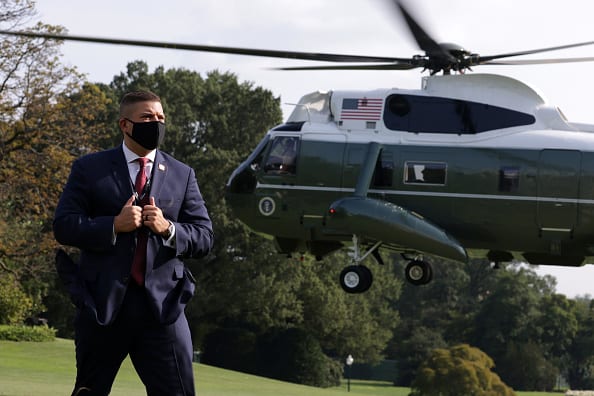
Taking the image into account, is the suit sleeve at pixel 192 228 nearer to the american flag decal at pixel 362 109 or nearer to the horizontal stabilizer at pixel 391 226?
the horizontal stabilizer at pixel 391 226

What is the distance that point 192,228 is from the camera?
4.78m

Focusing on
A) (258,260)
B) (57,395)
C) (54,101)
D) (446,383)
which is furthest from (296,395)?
(258,260)

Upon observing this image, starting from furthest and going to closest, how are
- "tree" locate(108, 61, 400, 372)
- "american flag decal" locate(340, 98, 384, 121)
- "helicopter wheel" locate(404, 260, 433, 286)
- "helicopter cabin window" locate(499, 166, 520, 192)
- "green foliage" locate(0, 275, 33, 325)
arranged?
"tree" locate(108, 61, 400, 372) → "green foliage" locate(0, 275, 33, 325) → "helicopter wheel" locate(404, 260, 433, 286) → "american flag decal" locate(340, 98, 384, 121) → "helicopter cabin window" locate(499, 166, 520, 192)

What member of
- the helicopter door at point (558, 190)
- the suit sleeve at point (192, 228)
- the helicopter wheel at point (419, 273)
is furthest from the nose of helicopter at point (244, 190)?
the suit sleeve at point (192, 228)

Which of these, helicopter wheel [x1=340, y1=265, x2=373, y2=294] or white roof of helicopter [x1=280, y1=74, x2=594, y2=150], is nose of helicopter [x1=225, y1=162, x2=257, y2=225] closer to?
white roof of helicopter [x1=280, y1=74, x2=594, y2=150]

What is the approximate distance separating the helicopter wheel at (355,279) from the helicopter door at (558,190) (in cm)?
321

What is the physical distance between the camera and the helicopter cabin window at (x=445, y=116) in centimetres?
1775

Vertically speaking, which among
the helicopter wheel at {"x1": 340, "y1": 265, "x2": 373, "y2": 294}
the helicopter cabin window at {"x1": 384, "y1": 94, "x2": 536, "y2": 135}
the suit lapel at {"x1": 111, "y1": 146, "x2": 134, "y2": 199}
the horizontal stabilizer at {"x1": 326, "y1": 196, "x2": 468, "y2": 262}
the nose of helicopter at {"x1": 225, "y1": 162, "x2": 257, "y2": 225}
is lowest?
the suit lapel at {"x1": 111, "y1": 146, "x2": 134, "y2": 199}

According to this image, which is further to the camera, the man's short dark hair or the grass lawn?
the grass lawn

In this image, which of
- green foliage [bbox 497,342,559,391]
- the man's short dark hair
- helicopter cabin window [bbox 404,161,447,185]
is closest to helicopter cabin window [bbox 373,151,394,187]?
helicopter cabin window [bbox 404,161,447,185]

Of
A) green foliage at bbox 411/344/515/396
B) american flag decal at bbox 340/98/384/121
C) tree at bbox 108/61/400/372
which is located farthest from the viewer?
tree at bbox 108/61/400/372

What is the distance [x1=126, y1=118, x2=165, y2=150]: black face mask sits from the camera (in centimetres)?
466

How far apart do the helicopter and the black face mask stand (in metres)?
12.6

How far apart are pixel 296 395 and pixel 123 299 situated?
80.7ft
